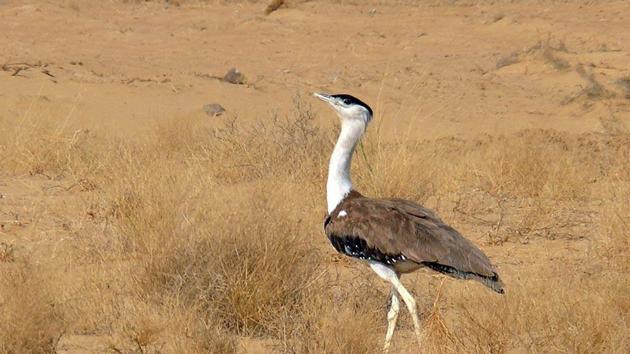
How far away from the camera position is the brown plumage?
598 cm

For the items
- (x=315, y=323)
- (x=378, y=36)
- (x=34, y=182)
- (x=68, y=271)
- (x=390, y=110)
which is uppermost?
(x=315, y=323)

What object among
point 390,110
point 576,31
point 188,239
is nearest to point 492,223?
point 188,239

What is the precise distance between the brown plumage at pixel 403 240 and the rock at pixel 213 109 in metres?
8.40

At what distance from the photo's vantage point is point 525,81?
1845cm

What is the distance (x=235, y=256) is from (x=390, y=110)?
367 inches

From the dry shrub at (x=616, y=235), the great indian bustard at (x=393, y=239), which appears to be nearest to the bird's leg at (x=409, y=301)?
the great indian bustard at (x=393, y=239)

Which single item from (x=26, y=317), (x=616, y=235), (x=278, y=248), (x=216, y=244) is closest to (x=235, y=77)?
(x=616, y=235)

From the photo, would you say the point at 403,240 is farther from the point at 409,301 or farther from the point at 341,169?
the point at 341,169

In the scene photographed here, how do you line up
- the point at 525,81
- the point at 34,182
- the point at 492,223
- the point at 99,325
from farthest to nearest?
the point at 525,81, the point at 34,182, the point at 492,223, the point at 99,325

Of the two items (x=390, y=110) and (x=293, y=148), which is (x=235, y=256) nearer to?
(x=293, y=148)

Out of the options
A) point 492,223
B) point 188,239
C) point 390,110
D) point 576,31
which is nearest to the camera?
point 188,239

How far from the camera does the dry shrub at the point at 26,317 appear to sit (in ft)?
18.9

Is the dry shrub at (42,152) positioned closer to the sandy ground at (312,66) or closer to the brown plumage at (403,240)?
the sandy ground at (312,66)

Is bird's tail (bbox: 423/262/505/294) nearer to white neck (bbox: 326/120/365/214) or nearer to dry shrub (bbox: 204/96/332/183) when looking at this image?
white neck (bbox: 326/120/365/214)
